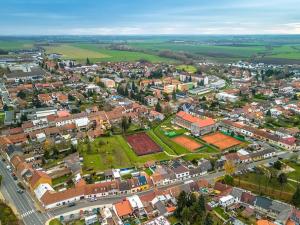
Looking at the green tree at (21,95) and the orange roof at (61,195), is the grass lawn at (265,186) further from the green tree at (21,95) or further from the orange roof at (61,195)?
the green tree at (21,95)

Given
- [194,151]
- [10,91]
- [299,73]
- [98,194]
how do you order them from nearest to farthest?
[98,194] < [194,151] < [10,91] < [299,73]

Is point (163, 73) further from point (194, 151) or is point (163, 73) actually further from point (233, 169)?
point (233, 169)

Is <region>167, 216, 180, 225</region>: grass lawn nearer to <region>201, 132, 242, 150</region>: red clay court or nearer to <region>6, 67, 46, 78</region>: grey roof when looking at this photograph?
<region>201, 132, 242, 150</region>: red clay court

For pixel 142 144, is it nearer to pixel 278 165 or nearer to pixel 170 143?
pixel 170 143

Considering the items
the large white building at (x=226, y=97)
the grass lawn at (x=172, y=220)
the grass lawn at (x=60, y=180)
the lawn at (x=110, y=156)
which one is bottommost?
the grass lawn at (x=60, y=180)

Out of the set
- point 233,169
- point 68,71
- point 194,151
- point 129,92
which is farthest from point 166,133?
point 68,71

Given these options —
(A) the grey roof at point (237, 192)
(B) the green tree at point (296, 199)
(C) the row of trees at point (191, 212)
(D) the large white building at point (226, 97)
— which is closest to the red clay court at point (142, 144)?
(A) the grey roof at point (237, 192)
